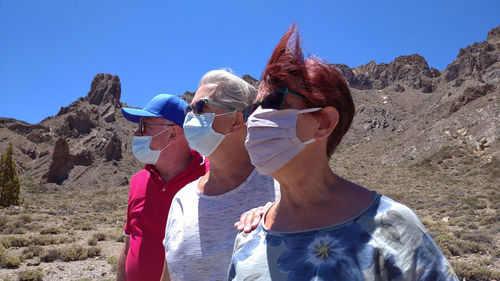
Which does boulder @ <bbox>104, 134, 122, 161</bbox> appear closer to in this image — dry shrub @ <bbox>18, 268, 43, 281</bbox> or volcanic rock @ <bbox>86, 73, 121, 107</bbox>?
volcanic rock @ <bbox>86, 73, 121, 107</bbox>

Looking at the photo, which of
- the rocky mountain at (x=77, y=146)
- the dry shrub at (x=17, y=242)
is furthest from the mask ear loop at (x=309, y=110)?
the rocky mountain at (x=77, y=146)

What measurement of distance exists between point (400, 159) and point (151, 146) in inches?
1676

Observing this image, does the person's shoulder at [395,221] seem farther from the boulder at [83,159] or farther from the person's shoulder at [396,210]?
the boulder at [83,159]

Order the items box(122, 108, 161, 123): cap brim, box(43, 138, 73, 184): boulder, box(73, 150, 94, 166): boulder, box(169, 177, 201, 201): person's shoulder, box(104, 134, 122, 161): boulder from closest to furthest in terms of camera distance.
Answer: box(169, 177, 201, 201): person's shoulder
box(122, 108, 161, 123): cap brim
box(43, 138, 73, 184): boulder
box(73, 150, 94, 166): boulder
box(104, 134, 122, 161): boulder

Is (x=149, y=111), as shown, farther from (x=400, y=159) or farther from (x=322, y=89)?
(x=400, y=159)

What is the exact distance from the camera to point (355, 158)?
50031 millimetres

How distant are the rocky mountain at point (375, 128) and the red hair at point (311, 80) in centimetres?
3717

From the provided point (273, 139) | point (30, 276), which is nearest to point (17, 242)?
point (30, 276)

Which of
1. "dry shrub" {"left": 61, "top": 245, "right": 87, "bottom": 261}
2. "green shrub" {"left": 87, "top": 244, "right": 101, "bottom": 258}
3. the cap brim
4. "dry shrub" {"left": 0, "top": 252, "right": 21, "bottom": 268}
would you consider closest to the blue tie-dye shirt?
the cap brim

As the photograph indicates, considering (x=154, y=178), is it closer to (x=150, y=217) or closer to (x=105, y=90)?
(x=150, y=217)

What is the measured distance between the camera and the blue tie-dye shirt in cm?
124

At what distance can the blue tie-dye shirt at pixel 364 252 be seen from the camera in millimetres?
1235

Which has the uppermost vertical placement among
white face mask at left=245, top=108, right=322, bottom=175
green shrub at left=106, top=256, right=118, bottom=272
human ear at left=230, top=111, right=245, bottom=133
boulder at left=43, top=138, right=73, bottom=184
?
boulder at left=43, top=138, right=73, bottom=184

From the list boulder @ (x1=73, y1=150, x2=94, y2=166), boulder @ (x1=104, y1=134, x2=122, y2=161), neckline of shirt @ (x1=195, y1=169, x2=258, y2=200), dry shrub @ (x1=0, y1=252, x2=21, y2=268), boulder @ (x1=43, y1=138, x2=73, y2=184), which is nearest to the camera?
neckline of shirt @ (x1=195, y1=169, x2=258, y2=200)
